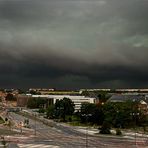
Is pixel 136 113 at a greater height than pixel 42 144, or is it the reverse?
pixel 136 113

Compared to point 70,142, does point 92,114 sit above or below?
above

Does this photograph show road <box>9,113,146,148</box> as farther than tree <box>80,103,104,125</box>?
No

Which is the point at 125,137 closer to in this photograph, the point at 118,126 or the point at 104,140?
the point at 104,140

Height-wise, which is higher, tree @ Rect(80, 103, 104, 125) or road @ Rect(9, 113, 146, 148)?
tree @ Rect(80, 103, 104, 125)

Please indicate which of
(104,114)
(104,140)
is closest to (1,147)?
(104,140)

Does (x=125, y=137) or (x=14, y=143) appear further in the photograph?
(x=125, y=137)

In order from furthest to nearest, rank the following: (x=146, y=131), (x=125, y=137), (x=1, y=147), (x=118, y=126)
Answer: (x=118, y=126)
(x=146, y=131)
(x=125, y=137)
(x=1, y=147)

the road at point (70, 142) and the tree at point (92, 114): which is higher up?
the tree at point (92, 114)

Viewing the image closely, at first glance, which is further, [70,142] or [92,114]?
[92,114]

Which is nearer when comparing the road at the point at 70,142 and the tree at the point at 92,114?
the road at the point at 70,142

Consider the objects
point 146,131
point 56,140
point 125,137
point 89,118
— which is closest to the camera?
point 56,140
